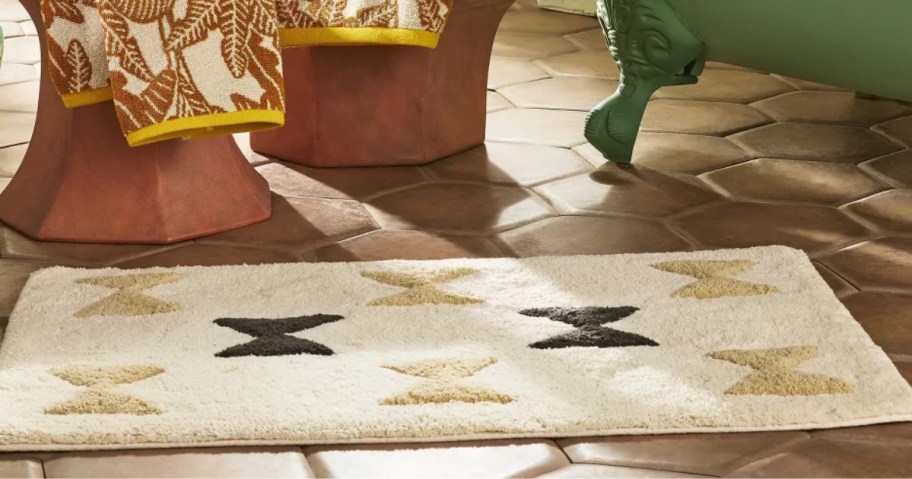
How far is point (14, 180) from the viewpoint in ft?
5.78

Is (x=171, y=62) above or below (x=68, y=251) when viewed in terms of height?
above

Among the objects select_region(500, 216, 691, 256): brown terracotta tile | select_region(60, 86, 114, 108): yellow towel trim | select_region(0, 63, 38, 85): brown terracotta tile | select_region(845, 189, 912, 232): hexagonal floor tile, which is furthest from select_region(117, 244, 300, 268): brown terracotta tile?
select_region(0, 63, 38, 85): brown terracotta tile

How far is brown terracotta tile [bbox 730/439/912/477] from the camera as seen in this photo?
3.72ft

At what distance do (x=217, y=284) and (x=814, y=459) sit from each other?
0.75 m

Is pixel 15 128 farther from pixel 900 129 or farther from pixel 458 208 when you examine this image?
pixel 900 129

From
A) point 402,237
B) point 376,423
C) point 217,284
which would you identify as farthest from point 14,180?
point 376,423

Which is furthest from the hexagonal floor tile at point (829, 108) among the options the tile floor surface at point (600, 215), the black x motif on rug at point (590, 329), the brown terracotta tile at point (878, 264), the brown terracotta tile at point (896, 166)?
the black x motif on rug at point (590, 329)

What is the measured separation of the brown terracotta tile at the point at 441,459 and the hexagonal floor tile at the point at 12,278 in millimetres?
522

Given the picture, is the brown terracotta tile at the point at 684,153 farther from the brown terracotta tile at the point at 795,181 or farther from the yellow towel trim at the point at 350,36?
the yellow towel trim at the point at 350,36

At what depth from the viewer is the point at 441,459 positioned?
1.15 metres

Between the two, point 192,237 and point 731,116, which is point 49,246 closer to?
point 192,237

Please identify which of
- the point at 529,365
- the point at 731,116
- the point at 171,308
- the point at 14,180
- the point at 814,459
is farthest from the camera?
the point at 731,116

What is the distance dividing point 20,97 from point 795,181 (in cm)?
143

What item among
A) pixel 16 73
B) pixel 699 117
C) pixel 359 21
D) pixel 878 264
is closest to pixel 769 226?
pixel 878 264
